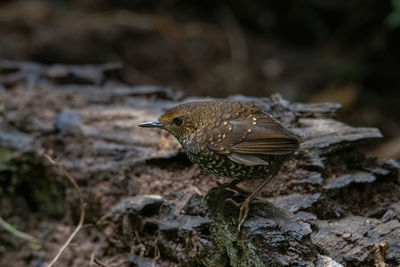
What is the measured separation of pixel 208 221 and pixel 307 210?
0.74 metres

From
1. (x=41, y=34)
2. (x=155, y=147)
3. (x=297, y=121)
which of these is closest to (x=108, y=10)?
(x=41, y=34)

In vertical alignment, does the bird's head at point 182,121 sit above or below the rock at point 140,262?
above

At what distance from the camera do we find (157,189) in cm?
404

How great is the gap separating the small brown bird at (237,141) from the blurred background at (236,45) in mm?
3840

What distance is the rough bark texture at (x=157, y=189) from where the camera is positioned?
3084 mm

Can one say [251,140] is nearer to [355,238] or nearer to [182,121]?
[182,121]

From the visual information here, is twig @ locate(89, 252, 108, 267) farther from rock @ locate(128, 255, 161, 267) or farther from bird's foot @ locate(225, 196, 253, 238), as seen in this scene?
bird's foot @ locate(225, 196, 253, 238)

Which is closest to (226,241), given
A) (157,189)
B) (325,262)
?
(325,262)

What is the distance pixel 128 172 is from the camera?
427 centimetres

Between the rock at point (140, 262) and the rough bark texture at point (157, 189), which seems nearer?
the rough bark texture at point (157, 189)

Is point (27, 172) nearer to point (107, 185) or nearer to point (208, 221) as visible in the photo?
point (107, 185)

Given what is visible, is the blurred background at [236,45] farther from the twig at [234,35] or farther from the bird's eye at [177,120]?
the bird's eye at [177,120]

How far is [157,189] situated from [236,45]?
4.90 metres

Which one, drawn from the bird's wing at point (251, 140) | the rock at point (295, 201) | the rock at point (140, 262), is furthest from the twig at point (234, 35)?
the bird's wing at point (251, 140)
